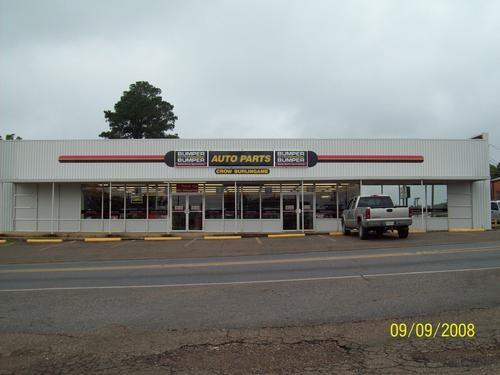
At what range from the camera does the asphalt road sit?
23.1 feet

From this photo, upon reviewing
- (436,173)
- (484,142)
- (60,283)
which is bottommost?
(60,283)

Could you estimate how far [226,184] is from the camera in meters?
25.3

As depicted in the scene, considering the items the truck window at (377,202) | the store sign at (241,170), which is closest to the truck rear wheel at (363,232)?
the truck window at (377,202)

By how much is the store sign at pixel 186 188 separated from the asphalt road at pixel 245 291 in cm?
1104

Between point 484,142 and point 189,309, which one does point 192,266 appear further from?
point 484,142

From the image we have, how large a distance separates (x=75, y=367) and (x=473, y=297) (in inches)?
254

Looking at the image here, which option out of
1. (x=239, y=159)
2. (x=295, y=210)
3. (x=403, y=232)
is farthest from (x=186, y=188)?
(x=403, y=232)

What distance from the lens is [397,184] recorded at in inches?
1005

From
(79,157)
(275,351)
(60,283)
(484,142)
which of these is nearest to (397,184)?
(484,142)

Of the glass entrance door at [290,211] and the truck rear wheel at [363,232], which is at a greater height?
the glass entrance door at [290,211]

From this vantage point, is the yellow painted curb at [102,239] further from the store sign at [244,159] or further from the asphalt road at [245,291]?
the asphalt road at [245,291]

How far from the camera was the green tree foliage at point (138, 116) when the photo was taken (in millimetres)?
65812
